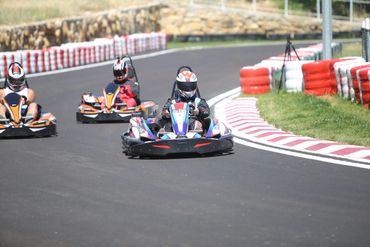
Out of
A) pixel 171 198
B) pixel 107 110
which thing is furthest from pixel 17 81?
pixel 171 198

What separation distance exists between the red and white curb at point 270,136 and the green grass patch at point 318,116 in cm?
22

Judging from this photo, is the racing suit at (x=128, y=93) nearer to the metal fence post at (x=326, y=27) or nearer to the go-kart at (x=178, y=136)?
the go-kart at (x=178, y=136)

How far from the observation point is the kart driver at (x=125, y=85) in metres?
18.6

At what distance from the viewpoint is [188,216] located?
912 cm

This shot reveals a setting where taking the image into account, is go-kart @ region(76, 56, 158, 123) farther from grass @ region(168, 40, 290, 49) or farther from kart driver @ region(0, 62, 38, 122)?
grass @ region(168, 40, 290, 49)

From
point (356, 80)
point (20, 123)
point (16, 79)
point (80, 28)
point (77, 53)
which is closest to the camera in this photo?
point (20, 123)

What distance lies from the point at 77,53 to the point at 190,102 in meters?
22.1

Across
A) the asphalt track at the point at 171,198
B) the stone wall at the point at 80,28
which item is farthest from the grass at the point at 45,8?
the asphalt track at the point at 171,198

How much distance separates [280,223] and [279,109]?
10.5m

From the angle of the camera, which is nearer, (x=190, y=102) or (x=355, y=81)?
(x=190, y=102)

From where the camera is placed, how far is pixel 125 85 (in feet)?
61.4

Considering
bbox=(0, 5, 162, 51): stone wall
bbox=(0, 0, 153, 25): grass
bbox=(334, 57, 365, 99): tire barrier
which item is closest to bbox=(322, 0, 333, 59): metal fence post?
bbox=(334, 57, 365, 99): tire barrier

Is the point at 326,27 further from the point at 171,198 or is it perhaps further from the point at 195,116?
the point at 171,198

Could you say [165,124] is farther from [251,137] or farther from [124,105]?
[124,105]
